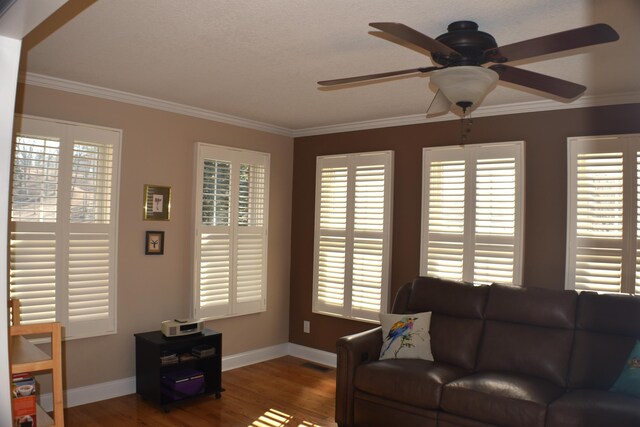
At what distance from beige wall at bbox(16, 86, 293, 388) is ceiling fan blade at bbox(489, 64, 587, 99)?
10.1 ft

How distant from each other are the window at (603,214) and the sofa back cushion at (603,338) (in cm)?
38

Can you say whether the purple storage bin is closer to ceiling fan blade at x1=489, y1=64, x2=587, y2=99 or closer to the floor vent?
the floor vent

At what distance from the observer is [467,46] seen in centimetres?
235

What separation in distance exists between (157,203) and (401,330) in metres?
2.36

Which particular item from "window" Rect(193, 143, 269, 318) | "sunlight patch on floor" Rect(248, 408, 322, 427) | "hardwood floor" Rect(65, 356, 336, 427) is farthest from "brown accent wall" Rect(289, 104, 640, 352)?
"sunlight patch on floor" Rect(248, 408, 322, 427)

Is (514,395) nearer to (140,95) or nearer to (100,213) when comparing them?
(100,213)

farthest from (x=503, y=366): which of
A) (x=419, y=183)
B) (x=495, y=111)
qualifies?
(x=495, y=111)

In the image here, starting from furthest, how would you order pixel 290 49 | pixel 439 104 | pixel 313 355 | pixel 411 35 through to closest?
pixel 313 355, pixel 290 49, pixel 439 104, pixel 411 35

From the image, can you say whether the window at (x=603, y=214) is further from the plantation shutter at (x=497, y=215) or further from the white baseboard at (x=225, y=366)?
the white baseboard at (x=225, y=366)

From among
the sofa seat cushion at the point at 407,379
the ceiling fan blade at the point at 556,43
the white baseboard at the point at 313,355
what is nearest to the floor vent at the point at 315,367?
the white baseboard at the point at 313,355

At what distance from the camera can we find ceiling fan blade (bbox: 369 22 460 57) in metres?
1.83

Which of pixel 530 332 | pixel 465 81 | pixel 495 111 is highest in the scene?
pixel 495 111

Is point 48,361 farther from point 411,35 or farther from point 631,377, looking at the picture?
point 631,377

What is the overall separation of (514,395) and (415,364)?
28.6 inches
